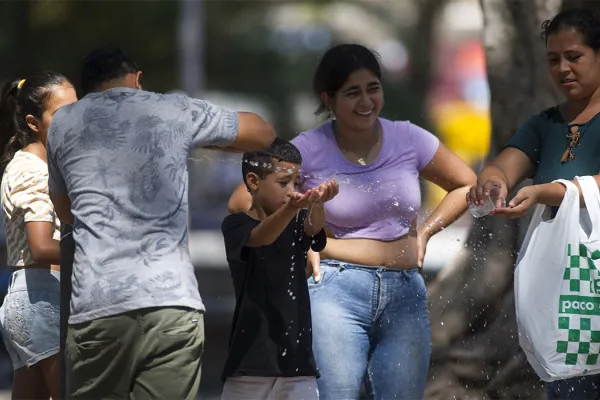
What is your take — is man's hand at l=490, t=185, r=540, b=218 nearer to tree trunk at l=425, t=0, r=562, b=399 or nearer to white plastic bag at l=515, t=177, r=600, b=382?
white plastic bag at l=515, t=177, r=600, b=382

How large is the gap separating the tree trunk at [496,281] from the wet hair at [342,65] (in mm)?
2211

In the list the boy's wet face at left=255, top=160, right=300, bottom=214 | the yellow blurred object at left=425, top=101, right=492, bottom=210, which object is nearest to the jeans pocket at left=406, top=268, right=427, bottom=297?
the boy's wet face at left=255, top=160, right=300, bottom=214

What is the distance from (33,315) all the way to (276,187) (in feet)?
3.89

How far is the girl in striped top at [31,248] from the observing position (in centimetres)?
479

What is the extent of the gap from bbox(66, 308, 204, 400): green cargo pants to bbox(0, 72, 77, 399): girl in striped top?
2.98 feet

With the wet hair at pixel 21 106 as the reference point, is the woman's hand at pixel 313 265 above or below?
below

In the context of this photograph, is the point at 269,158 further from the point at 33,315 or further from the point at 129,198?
the point at 33,315

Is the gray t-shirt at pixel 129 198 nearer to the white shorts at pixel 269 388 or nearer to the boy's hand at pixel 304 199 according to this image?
the boy's hand at pixel 304 199

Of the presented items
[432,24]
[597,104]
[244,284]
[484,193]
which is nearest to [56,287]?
[244,284]

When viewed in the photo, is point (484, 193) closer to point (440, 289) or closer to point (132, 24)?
point (440, 289)

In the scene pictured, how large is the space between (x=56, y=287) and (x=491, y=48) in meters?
3.47

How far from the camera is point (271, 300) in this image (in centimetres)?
444

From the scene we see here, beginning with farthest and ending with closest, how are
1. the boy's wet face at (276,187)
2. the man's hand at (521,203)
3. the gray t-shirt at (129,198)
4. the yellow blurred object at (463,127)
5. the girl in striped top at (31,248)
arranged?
the yellow blurred object at (463,127)
the girl in striped top at (31,248)
the boy's wet face at (276,187)
the man's hand at (521,203)
the gray t-shirt at (129,198)

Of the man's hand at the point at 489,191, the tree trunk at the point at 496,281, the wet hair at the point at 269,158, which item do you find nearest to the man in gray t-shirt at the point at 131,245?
the wet hair at the point at 269,158
